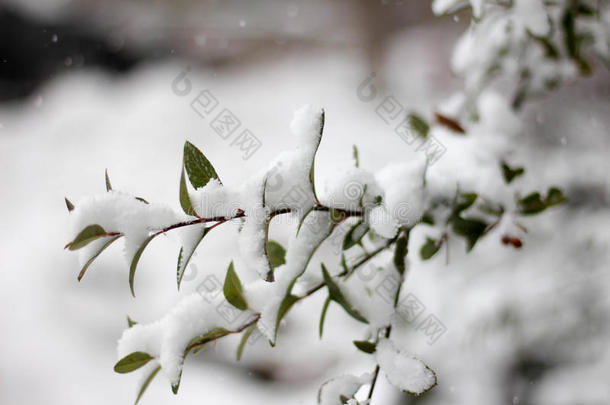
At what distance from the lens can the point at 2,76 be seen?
546cm

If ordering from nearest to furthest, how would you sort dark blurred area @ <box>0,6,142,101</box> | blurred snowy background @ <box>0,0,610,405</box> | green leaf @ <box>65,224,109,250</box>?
green leaf @ <box>65,224,109,250</box>, blurred snowy background @ <box>0,0,610,405</box>, dark blurred area @ <box>0,6,142,101</box>

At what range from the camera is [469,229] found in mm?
614

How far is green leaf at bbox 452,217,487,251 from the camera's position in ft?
1.98

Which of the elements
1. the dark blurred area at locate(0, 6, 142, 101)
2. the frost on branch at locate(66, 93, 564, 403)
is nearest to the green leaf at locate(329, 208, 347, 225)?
the frost on branch at locate(66, 93, 564, 403)

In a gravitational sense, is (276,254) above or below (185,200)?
below

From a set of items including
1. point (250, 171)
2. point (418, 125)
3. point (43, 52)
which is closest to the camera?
point (418, 125)

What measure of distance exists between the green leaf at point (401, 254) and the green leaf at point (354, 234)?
0.16 ft

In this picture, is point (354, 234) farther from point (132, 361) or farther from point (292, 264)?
point (132, 361)

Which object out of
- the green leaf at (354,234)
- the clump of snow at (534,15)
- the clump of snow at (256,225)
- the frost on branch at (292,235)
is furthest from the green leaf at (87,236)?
the clump of snow at (534,15)

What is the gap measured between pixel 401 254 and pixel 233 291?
0.17 m

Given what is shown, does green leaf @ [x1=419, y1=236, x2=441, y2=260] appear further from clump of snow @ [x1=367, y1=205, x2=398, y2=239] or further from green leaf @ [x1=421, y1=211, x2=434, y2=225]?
clump of snow @ [x1=367, y1=205, x2=398, y2=239]

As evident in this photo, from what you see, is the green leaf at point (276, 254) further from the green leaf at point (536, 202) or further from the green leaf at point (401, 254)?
the green leaf at point (536, 202)

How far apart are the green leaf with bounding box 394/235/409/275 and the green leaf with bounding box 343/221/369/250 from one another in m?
0.05

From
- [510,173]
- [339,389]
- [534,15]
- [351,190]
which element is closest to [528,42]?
[534,15]
